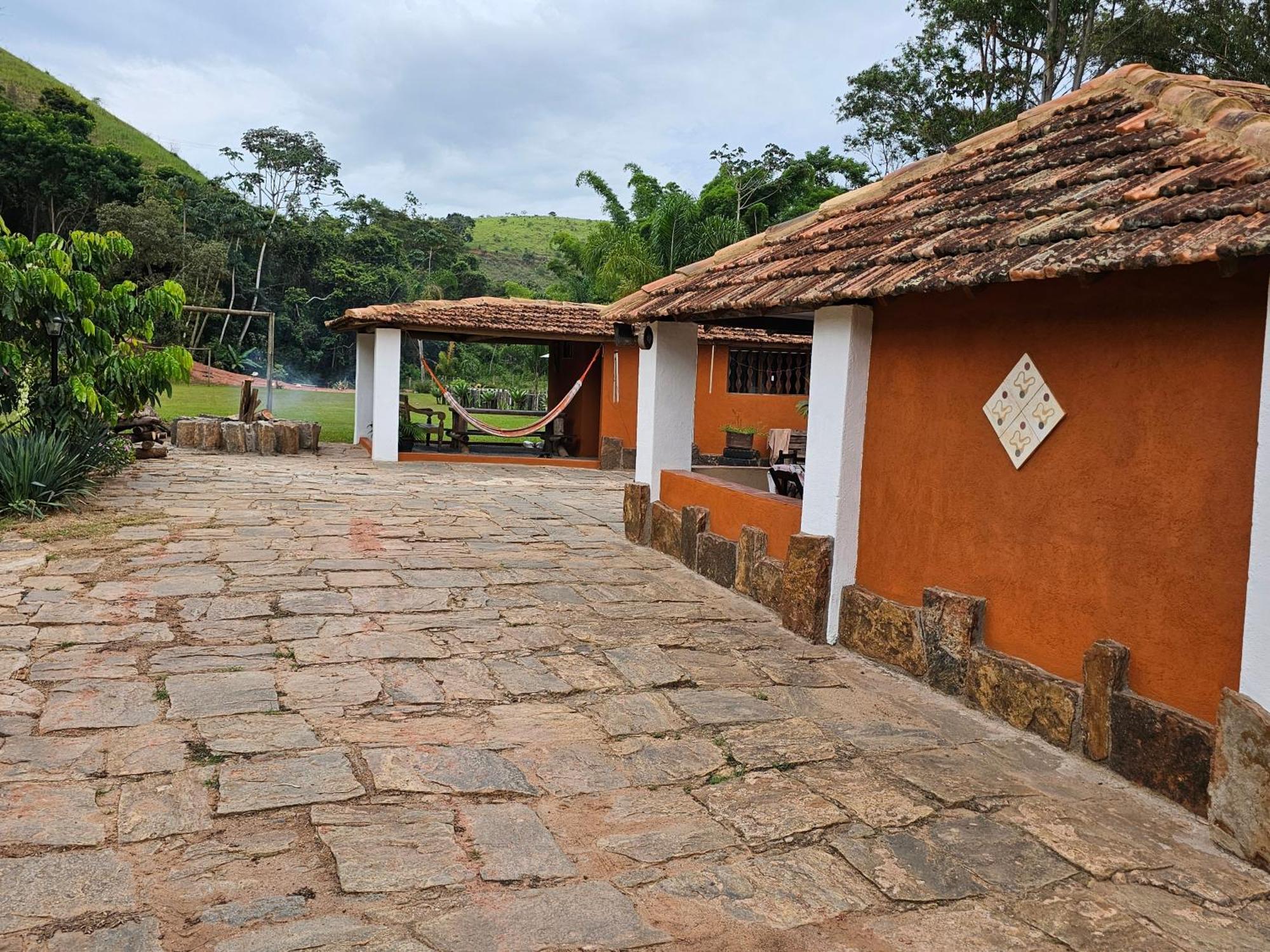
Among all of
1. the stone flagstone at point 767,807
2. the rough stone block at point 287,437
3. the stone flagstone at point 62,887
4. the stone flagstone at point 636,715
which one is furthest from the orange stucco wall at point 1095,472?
the rough stone block at point 287,437

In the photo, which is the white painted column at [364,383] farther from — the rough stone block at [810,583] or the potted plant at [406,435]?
the rough stone block at [810,583]

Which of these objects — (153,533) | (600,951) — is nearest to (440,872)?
(600,951)

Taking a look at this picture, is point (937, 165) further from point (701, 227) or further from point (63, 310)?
point (701, 227)

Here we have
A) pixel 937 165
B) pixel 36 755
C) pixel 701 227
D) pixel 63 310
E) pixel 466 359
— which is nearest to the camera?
pixel 36 755

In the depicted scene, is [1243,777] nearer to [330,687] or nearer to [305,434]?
[330,687]

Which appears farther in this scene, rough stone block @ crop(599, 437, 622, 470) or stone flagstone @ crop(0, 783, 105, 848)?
rough stone block @ crop(599, 437, 622, 470)

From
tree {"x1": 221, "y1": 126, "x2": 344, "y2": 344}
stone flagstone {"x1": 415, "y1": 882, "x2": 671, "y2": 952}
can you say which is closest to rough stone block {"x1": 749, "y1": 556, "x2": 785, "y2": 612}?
stone flagstone {"x1": 415, "y1": 882, "x2": 671, "y2": 952}

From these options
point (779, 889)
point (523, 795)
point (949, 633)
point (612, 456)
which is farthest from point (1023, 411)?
point (612, 456)

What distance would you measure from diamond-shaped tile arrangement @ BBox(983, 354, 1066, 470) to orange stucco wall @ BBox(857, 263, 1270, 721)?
0.04m

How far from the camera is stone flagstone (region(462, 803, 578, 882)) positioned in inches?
95.7

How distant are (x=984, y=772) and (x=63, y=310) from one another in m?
7.17

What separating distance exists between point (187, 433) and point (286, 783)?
1187 cm

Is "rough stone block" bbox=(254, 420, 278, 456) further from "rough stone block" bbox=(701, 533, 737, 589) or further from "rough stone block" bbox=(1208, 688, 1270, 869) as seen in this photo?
"rough stone block" bbox=(1208, 688, 1270, 869)

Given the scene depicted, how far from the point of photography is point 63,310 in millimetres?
7344
